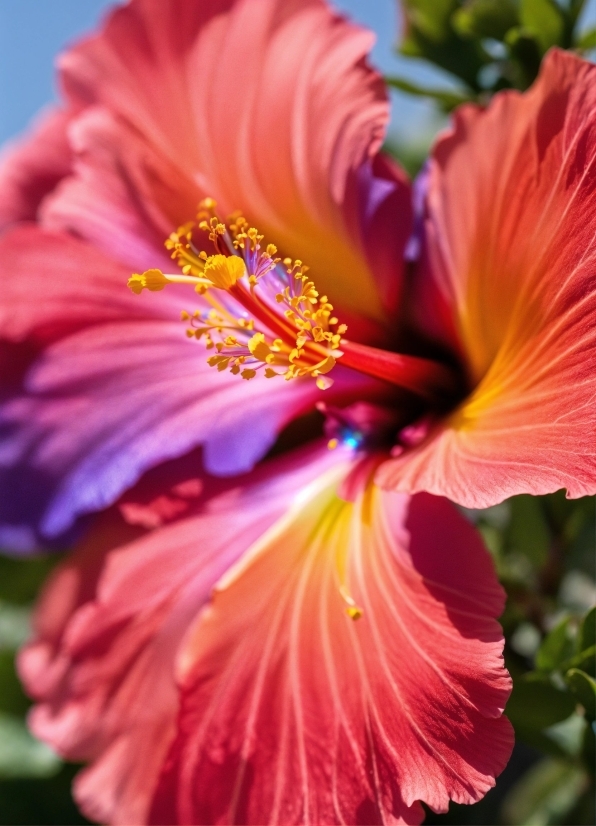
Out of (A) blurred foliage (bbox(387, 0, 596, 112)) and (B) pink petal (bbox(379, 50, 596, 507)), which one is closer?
(B) pink petal (bbox(379, 50, 596, 507))

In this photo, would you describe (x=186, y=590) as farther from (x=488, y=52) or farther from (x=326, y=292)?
(x=488, y=52)

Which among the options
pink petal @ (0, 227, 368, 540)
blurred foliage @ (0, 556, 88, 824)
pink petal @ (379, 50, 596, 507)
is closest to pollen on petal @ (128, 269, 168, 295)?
pink petal @ (0, 227, 368, 540)

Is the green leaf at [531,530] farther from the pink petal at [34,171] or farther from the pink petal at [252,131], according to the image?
the pink petal at [34,171]

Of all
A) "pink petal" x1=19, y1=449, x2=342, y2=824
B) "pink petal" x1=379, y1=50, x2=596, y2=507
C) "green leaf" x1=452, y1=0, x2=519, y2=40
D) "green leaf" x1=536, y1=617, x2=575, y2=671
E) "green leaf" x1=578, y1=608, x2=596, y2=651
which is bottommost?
"green leaf" x1=536, y1=617, x2=575, y2=671

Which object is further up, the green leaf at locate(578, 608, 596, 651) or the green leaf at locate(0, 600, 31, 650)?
the green leaf at locate(578, 608, 596, 651)

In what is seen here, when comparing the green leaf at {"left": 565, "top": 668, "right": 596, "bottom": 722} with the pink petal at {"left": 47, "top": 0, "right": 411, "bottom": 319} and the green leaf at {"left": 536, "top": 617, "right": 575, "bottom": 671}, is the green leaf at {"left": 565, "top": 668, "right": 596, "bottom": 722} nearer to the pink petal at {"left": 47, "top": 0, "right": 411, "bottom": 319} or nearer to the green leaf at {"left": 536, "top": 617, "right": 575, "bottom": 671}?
the green leaf at {"left": 536, "top": 617, "right": 575, "bottom": 671}

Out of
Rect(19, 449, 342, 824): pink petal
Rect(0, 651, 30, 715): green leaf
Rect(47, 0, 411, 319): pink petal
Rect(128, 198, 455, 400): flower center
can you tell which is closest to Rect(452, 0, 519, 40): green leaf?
Rect(47, 0, 411, 319): pink petal

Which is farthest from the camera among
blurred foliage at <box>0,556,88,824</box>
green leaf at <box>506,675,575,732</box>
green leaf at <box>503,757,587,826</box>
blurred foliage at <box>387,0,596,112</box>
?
blurred foliage at <box>0,556,88,824</box>

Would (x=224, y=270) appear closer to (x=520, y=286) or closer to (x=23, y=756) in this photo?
(x=520, y=286)

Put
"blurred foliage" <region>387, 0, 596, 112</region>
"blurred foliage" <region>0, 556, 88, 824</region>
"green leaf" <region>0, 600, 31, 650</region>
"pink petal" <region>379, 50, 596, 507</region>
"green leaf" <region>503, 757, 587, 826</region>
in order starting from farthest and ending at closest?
1. "green leaf" <region>0, 600, 31, 650</region>
2. "blurred foliage" <region>0, 556, 88, 824</region>
3. "green leaf" <region>503, 757, 587, 826</region>
4. "blurred foliage" <region>387, 0, 596, 112</region>
5. "pink petal" <region>379, 50, 596, 507</region>
